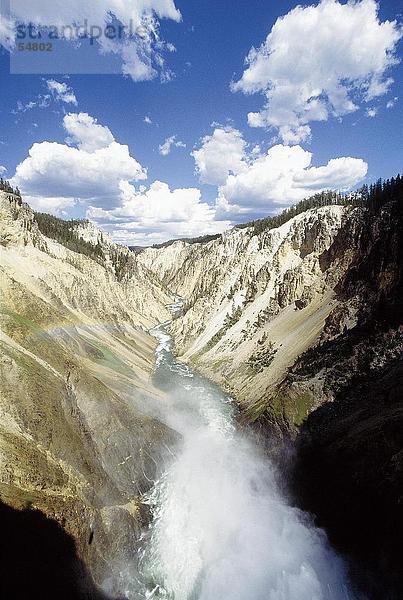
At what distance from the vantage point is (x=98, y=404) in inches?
927

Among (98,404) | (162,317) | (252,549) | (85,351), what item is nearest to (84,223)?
(162,317)

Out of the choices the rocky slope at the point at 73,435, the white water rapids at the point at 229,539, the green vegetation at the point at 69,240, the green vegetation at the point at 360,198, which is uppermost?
the green vegetation at the point at 360,198

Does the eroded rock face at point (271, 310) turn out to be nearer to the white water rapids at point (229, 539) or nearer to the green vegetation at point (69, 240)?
the white water rapids at point (229, 539)

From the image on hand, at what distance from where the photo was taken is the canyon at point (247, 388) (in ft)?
55.3

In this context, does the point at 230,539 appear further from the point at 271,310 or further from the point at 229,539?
the point at 271,310

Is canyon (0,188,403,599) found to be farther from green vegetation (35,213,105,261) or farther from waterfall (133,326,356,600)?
green vegetation (35,213,105,261)

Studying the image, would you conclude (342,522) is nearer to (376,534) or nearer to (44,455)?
(376,534)

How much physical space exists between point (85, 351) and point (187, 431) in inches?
455

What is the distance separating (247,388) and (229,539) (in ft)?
81.5

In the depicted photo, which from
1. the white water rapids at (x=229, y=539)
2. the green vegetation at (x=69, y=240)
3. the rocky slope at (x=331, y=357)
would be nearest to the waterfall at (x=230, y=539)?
the white water rapids at (x=229, y=539)

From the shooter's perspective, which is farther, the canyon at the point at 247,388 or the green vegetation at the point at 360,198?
the green vegetation at the point at 360,198

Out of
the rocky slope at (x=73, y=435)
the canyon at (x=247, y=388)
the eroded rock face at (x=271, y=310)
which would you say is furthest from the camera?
the eroded rock face at (x=271, y=310)

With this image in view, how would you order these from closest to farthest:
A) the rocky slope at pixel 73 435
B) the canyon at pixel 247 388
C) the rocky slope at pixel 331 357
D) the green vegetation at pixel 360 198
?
1. the rocky slope at pixel 73 435
2. the canyon at pixel 247 388
3. the rocky slope at pixel 331 357
4. the green vegetation at pixel 360 198

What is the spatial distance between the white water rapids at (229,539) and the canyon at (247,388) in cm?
105
